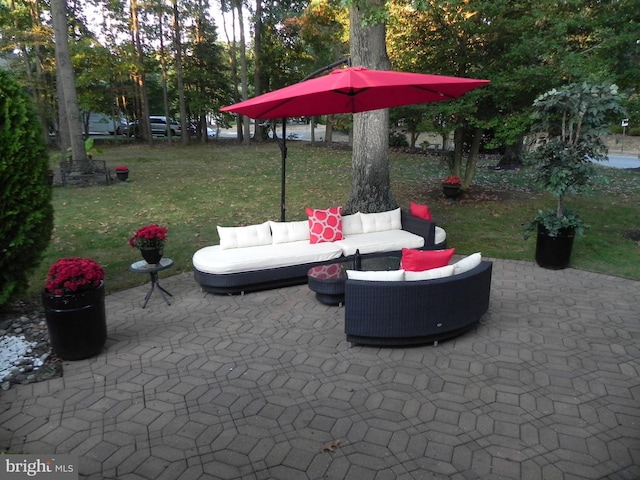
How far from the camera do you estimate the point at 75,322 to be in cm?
416

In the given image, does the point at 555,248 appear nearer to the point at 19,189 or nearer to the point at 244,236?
the point at 244,236

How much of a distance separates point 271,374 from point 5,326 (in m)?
3.34

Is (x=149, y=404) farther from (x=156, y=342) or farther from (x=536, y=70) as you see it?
(x=536, y=70)

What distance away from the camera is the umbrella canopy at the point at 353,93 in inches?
188

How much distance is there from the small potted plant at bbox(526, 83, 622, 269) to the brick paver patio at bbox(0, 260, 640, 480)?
168cm

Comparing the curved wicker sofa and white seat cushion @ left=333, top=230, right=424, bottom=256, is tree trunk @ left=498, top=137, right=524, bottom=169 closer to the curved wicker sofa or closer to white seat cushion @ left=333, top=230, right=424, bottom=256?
white seat cushion @ left=333, top=230, right=424, bottom=256

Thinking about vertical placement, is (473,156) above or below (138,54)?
below

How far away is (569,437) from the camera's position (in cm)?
313

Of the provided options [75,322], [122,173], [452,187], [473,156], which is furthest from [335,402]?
[122,173]

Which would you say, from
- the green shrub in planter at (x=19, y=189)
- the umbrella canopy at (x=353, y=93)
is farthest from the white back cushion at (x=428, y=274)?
the green shrub in planter at (x=19, y=189)

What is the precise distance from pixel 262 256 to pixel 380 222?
2363mm

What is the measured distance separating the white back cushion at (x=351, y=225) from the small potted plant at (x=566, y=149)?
2.86m

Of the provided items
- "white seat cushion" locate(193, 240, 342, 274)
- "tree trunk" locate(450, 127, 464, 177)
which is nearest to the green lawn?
"tree trunk" locate(450, 127, 464, 177)

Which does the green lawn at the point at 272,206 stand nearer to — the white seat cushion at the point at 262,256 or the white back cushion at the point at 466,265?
the white seat cushion at the point at 262,256
